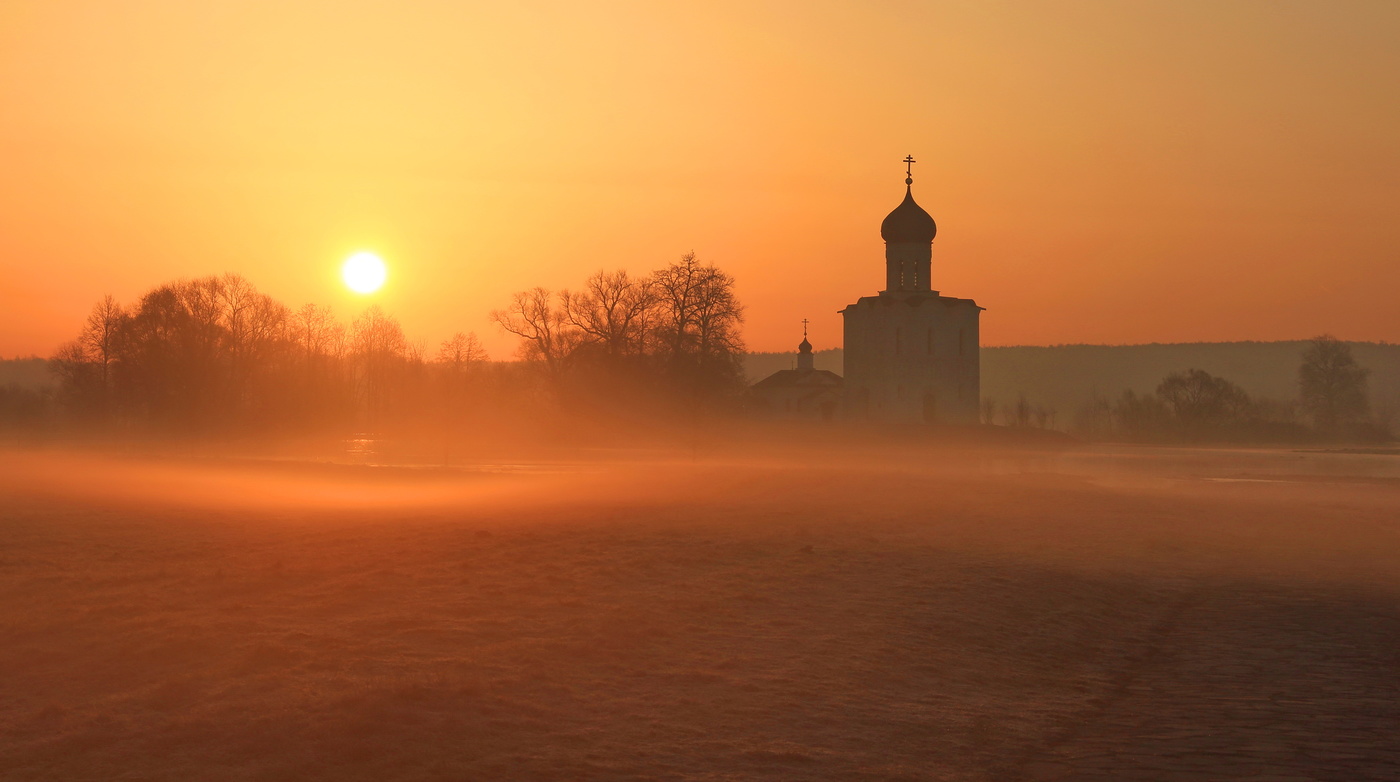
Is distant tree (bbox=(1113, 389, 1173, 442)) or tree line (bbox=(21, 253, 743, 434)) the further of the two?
distant tree (bbox=(1113, 389, 1173, 442))

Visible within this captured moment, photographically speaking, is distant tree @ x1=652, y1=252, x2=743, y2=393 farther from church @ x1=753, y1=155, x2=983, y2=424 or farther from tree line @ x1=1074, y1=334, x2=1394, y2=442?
tree line @ x1=1074, y1=334, x2=1394, y2=442

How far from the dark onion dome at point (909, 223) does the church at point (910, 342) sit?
0.07 m

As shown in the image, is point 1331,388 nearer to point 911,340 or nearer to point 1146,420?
point 1146,420

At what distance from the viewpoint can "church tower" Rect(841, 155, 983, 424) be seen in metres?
82.1

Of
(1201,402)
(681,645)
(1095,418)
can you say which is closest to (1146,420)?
(1201,402)

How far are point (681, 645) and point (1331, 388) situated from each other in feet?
338

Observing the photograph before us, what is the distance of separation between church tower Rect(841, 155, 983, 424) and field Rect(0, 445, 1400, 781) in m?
59.0

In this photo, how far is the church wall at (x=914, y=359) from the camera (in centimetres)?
8262

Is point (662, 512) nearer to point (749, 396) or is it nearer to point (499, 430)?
point (749, 396)

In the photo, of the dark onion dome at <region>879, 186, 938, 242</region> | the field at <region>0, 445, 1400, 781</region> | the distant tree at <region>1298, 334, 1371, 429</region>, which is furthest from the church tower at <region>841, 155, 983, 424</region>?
the field at <region>0, 445, 1400, 781</region>

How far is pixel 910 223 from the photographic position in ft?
267

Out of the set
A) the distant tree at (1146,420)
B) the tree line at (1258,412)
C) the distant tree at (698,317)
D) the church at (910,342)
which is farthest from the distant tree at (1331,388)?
the distant tree at (698,317)

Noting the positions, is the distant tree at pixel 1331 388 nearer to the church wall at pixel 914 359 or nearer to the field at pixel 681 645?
the church wall at pixel 914 359

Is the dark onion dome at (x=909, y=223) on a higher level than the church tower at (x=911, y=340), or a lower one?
higher
